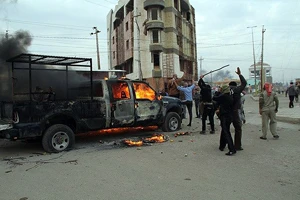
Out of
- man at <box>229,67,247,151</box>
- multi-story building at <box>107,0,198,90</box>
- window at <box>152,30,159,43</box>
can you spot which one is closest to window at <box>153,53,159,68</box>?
multi-story building at <box>107,0,198,90</box>

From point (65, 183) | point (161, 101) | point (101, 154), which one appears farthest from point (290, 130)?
point (65, 183)

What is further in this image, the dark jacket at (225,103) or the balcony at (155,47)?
the balcony at (155,47)

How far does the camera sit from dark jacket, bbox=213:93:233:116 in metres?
6.27

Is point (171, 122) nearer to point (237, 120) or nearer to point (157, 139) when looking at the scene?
point (157, 139)

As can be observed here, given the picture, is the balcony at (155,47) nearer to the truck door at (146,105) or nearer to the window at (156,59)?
the window at (156,59)

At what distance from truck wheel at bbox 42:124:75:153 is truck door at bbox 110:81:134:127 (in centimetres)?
128

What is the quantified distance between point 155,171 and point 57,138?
297 cm

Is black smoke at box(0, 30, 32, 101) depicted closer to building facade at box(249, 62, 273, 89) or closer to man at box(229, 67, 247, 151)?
man at box(229, 67, 247, 151)

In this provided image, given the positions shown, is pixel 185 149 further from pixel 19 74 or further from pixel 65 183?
pixel 19 74

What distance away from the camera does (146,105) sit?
8.23 metres

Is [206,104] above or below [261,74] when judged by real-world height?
below

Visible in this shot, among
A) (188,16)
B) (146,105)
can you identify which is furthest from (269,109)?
(188,16)

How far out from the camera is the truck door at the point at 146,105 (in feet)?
26.5

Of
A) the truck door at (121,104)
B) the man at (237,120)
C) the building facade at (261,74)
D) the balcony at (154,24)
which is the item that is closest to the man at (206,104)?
the man at (237,120)
